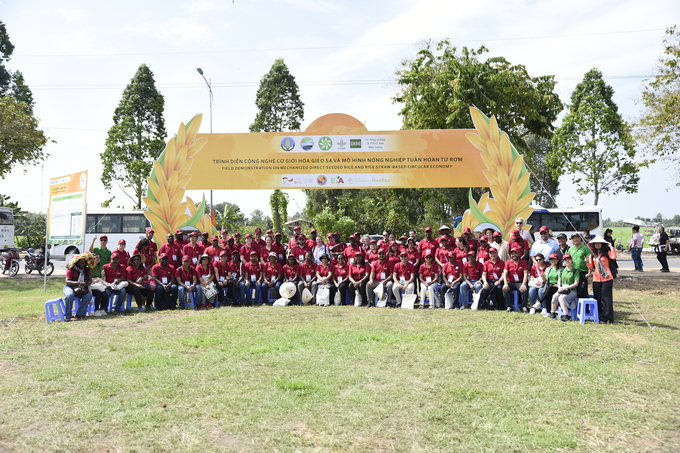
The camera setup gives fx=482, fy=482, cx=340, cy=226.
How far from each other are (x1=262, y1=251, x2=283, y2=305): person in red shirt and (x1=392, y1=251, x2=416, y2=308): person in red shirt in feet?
8.87

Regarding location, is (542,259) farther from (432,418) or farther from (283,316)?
(432,418)

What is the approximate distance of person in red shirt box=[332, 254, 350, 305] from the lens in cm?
1114

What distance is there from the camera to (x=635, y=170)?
2680 centimetres

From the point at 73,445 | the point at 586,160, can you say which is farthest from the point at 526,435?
the point at 586,160

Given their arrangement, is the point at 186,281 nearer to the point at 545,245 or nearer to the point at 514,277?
the point at 514,277

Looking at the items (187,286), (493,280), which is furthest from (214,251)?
(493,280)

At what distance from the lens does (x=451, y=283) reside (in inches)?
411

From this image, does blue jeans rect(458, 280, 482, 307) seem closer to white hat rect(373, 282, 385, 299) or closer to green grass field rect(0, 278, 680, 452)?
white hat rect(373, 282, 385, 299)

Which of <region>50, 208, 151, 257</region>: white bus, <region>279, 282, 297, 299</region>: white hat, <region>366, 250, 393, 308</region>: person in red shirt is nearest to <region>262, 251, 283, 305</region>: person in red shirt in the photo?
<region>279, 282, 297, 299</region>: white hat

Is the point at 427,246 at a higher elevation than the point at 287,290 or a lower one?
higher

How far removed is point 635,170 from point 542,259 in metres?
21.6

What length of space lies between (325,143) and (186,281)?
559 cm

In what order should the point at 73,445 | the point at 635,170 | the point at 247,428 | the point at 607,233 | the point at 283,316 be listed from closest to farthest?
the point at 73,445 → the point at 247,428 → the point at 283,316 → the point at 607,233 → the point at 635,170

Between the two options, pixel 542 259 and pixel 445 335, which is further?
pixel 542 259
